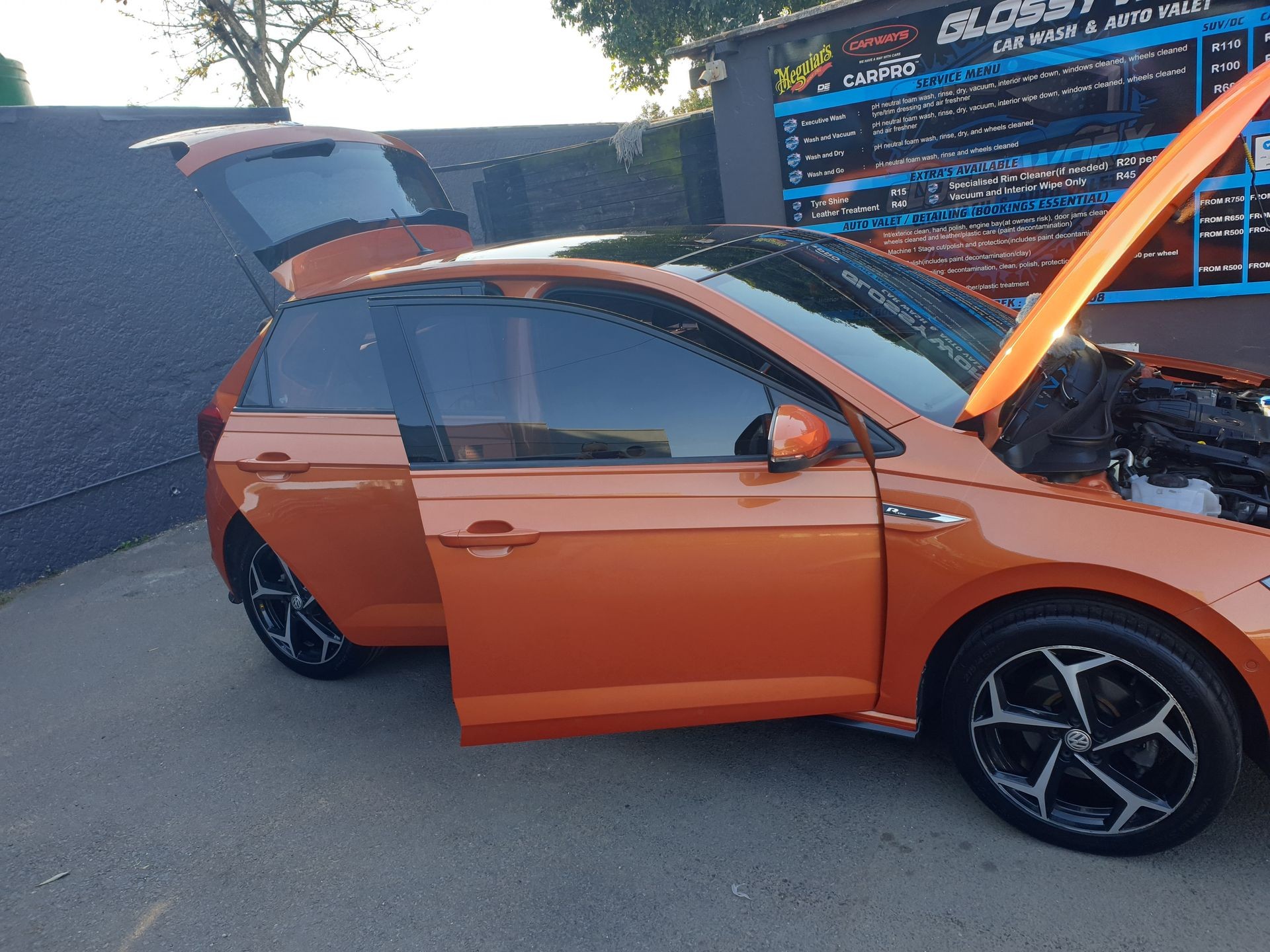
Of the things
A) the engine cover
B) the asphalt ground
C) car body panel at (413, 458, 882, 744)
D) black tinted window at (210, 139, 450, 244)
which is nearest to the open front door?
car body panel at (413, 458, 882, 744)

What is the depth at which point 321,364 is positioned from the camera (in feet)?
12.3

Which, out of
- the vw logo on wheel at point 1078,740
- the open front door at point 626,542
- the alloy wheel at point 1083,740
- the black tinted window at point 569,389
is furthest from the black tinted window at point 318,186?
the vw logo on wheel at point 1078,740

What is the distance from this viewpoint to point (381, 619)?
12.1 feet

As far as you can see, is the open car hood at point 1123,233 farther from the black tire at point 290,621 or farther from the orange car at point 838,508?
the black tire at point 290,621

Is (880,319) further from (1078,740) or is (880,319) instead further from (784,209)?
(784,209)

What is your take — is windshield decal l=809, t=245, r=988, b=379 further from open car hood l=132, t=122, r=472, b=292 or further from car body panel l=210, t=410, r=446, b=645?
open car hood l=132, t=122, r=472, b=292

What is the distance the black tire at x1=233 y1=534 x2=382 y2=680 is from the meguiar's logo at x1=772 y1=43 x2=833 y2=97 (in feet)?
14.9

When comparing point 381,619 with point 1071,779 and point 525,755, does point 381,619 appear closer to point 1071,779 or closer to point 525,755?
point 525,755

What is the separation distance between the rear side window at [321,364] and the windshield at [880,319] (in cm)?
149

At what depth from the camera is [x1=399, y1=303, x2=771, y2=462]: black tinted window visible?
2.77 m

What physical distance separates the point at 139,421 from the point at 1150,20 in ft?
23.9

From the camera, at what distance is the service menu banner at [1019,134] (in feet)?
16.2

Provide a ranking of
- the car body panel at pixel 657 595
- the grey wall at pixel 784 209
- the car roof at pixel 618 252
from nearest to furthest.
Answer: the car body panel at pixel 657 595 → the car roof at pixel 618 252 → the grey wall at pixel 784 209

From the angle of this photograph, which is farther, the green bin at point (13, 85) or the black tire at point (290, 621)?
the green bin at point (13, 85)
